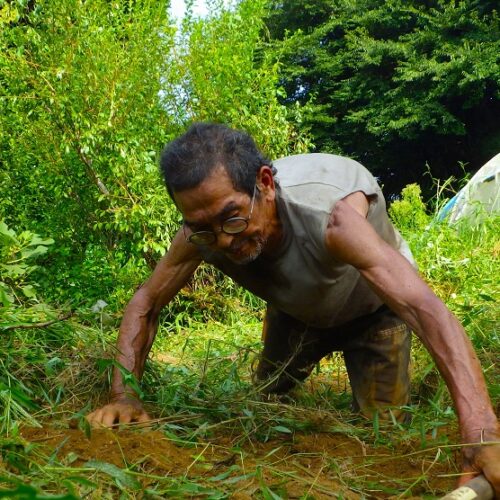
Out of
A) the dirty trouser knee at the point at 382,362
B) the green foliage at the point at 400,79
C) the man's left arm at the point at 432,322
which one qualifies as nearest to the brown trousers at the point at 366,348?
the dirty trouser knee at the point at 382,362

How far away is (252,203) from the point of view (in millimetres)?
2594

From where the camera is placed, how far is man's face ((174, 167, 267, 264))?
2.47 m

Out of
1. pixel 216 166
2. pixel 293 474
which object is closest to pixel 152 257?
pixel 216 166

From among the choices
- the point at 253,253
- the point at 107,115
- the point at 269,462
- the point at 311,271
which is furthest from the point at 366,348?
the point at 107,115

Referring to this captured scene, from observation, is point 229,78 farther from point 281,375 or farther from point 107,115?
point 281,375

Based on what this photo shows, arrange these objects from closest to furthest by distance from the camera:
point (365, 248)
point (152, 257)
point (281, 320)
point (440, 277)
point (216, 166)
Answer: point (365, 248) < point (216, 166) < point (281, 320) < point (440, 277) < point (152, 257)

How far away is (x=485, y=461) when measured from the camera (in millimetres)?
1858

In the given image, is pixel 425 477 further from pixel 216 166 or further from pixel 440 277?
pixel 440 277

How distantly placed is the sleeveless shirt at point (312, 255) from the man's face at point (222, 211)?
0.53 feet

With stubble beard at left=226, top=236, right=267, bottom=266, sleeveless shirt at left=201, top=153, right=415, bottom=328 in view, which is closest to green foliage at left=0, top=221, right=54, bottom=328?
sleeveless shirt at left=201, top=153, right=415, bottom=328

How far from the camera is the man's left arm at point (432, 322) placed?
6.31 feet

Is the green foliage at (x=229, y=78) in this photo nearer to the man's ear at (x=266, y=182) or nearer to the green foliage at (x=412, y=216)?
the green foliage at (x=412, y=216)

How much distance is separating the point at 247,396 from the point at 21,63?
4.31m

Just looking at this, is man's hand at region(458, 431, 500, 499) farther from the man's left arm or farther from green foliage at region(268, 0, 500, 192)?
green foliage at region(268, 0, 500, 192)
